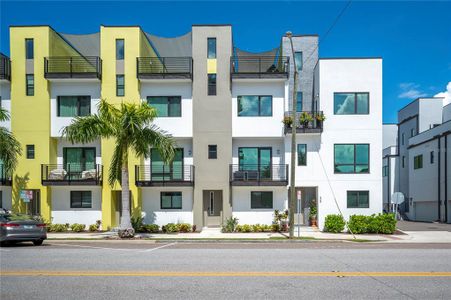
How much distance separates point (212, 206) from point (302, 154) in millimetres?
6746

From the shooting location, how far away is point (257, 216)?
25266 mm

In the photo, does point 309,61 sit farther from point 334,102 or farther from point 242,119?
point 242,119

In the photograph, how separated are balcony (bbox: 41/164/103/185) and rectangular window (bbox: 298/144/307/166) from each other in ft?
41.3

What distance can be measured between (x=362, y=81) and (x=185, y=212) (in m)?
13.9

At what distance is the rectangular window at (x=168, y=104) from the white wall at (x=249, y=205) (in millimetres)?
6249

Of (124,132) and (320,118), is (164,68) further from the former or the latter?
(320,118)

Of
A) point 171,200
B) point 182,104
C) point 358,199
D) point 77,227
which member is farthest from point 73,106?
point 358,199

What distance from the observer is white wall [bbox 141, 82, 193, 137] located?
25.5 metres

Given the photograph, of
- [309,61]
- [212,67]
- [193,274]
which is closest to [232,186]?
[212,67]

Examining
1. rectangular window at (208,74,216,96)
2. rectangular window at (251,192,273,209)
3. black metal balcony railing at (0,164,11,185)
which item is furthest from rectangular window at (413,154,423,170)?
black metal balcony railing at (0,164,11,185)

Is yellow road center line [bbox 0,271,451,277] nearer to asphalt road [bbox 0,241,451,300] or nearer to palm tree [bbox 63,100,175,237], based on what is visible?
asphalt road [bbox 0,241,451,300]

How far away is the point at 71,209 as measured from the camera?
83.6ft

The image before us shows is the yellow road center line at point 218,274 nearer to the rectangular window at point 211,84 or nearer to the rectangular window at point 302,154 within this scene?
the rectangular window at point 302,154

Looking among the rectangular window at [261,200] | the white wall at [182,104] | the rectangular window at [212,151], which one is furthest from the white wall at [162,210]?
the rectangular window at [261,200]
